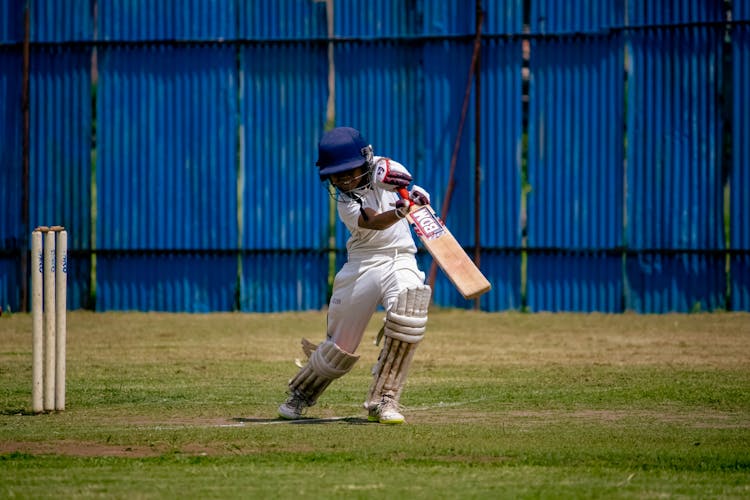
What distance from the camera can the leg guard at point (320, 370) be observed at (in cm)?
880

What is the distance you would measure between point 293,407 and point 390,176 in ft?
5.93

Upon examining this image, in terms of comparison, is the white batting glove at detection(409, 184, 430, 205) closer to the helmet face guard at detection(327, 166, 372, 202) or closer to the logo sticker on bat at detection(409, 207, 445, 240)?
the logo sticker on bat at detection(409, 207, 445, 240)

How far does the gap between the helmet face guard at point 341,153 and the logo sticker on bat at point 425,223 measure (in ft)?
1.60

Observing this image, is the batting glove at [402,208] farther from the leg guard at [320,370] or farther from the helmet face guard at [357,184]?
the leg guard at [320,370]

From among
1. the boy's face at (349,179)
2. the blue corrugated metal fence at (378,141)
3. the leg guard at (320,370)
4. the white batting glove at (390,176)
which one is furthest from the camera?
the blue corrugated metal fence at (378,141)

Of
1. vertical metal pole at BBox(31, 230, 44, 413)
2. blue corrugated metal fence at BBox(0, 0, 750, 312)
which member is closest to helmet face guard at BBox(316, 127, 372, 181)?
vertical metal pole at BBox(31, 230, 44, 413)

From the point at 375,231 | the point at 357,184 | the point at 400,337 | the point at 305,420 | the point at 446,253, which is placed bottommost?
the point at 305,420

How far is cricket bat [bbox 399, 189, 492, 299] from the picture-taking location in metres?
8.59

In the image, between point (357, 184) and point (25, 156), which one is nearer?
point (357, 184)

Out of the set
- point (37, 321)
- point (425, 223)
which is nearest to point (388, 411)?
point (425, 223)

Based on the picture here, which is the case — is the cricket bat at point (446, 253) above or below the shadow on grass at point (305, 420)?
above

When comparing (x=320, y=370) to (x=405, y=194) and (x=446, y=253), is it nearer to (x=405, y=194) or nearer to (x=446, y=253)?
(x=446, y=253)

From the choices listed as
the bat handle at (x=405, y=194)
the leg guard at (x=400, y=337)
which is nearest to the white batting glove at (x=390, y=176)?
the bat handle at (x=405, y=194)

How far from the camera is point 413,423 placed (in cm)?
873
